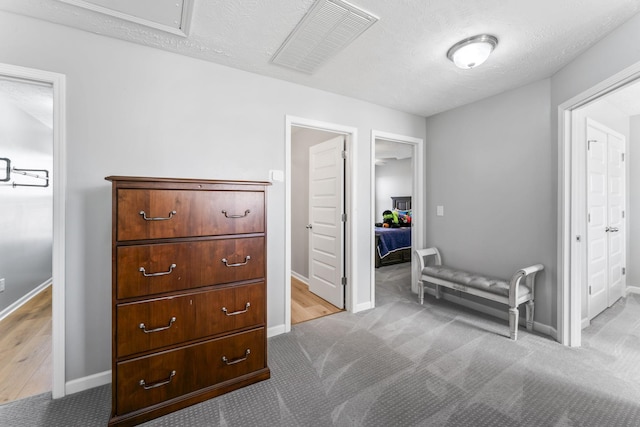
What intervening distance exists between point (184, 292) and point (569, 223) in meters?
3.01

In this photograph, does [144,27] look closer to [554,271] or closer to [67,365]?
[67,365]

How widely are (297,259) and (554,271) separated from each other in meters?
3.17

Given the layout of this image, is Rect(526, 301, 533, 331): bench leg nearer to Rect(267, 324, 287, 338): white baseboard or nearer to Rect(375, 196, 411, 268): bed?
Rect(267, 324, 287, 338): white baseboard

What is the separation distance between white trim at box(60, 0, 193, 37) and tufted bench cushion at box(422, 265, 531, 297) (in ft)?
10.5

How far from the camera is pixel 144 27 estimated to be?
1.76 metres

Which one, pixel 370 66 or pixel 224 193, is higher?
pixel 370 66

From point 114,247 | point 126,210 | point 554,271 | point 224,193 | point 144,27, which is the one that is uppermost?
point 144,27

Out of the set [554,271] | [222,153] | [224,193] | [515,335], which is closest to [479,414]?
[515,335]

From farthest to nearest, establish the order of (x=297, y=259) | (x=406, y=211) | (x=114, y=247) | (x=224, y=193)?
1. (x=406, y=211)
2. (x=297, y=259)
3. (x=224, y=193)
4. (x=114, y=247)

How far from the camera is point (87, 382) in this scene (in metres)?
1.82

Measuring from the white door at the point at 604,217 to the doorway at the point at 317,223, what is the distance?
2403 mm

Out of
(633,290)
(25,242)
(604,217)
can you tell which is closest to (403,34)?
(604,217)

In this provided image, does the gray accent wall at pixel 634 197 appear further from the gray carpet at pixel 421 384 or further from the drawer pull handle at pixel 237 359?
the drawer pull handle at pixel 237 359

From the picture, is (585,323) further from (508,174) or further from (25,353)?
(25,353)
